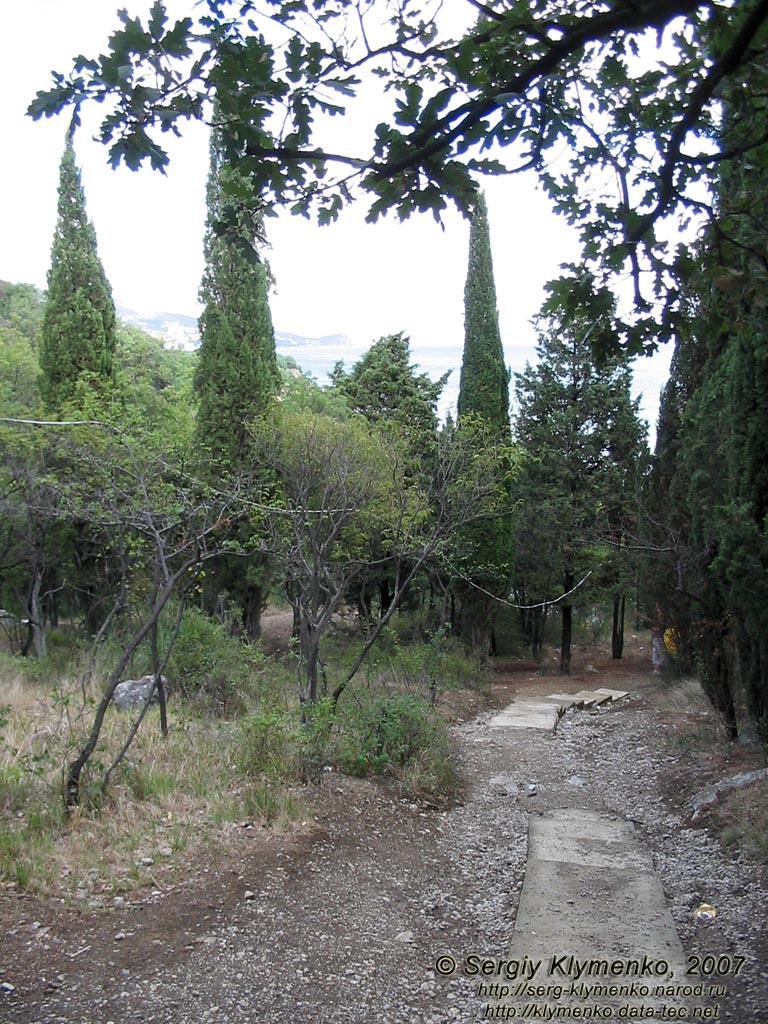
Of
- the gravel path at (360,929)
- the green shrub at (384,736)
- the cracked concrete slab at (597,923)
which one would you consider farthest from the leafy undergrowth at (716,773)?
the green shrub at (384,736)

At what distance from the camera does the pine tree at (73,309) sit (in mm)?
17688

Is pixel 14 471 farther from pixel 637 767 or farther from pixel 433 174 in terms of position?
pixel 433 174

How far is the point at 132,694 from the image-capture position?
388 inches

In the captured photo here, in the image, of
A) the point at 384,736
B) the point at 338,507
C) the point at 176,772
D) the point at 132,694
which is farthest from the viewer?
the point at 132,694

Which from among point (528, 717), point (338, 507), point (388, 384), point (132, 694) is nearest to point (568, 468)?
point (388, 384)

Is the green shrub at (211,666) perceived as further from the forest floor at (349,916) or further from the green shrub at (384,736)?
the forest floor at (349,916)

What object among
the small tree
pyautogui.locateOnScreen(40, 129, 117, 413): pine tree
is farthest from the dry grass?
pyautogui.locateOnScreen(40, 129, 117, 413): pine tree

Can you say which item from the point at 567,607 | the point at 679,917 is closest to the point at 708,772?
the point at 679,917

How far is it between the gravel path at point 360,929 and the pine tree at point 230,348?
10765mm

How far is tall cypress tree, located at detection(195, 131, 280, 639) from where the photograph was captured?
54.9ft

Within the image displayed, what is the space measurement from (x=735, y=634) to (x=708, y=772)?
54.1 inches

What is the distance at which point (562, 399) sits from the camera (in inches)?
922

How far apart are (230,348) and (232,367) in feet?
1.47

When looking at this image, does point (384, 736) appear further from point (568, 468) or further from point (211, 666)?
point (568, 468)
